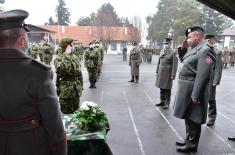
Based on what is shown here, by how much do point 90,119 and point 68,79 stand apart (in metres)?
2.66

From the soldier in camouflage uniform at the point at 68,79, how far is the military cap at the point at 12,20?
3.60 meters

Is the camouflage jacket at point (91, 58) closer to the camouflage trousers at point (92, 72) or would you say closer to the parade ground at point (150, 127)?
the camouflage trousers at point (92, 72)

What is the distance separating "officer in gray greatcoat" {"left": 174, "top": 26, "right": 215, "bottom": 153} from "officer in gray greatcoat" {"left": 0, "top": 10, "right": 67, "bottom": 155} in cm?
308

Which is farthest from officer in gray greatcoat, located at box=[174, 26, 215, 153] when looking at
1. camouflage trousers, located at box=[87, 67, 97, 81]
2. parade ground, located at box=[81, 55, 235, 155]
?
camouflage trousers, located at box=[87, 67, 97, 81]

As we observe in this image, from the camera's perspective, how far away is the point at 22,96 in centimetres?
210

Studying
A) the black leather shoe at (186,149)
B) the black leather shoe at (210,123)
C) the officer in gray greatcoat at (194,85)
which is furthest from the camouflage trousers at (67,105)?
the black leather shoe at (210,123)

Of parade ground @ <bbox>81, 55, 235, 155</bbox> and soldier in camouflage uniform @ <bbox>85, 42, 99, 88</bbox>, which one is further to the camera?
soldier in camouflage uniform @ <bbox>85, 42, 99, 88</bbox>

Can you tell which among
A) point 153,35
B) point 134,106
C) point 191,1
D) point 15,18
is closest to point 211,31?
point 191,1

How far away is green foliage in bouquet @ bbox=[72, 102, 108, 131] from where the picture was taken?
3445mm

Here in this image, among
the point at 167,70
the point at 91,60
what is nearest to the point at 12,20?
the point at 167,70

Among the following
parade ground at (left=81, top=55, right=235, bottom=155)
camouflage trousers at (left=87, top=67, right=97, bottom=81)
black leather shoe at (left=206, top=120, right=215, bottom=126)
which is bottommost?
parade ground at (left=81, top=55, right=235, bottom=155)

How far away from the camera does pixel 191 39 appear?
5090 mm

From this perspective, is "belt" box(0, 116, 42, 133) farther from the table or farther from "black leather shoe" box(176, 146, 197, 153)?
"black leather shoe" box(176, 146, 197, 153)

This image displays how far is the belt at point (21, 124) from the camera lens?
216 cm
